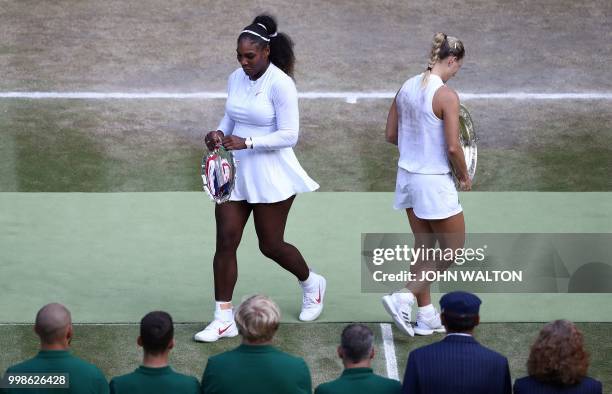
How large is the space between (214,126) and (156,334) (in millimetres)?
7966

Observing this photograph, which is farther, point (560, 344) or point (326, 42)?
point (326, 42)

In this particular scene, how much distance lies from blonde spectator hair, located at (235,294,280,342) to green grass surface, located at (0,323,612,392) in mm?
1907

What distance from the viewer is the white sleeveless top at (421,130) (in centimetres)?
830

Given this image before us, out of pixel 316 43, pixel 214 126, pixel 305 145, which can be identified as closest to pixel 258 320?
pixel 305 145

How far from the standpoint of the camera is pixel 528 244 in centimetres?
1060

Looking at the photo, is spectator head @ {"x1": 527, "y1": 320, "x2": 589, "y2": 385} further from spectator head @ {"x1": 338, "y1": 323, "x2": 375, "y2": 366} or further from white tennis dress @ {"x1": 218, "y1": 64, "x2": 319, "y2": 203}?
white tennis dress @ {"x1": 218, "y1": 64, "x2": 319, "y2": 203}

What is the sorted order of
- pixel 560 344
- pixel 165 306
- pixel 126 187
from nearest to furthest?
pixel 560 344, pixel 165 306, pixel 126 187

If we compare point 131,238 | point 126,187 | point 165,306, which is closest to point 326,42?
point 126,187

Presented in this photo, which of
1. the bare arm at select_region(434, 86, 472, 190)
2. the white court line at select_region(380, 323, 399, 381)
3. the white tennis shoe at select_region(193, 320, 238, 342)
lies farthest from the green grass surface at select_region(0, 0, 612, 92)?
the bare arm at select_region(434, 86, 472, 190)

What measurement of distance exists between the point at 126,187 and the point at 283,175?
3864mm

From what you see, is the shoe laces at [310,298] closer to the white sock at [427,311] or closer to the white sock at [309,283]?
the white sock at [309,283]

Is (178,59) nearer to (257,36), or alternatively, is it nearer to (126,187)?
(126,187)

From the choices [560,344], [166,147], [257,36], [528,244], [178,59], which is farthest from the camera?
[178,59]

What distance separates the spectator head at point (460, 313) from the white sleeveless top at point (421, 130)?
7.18 ft
